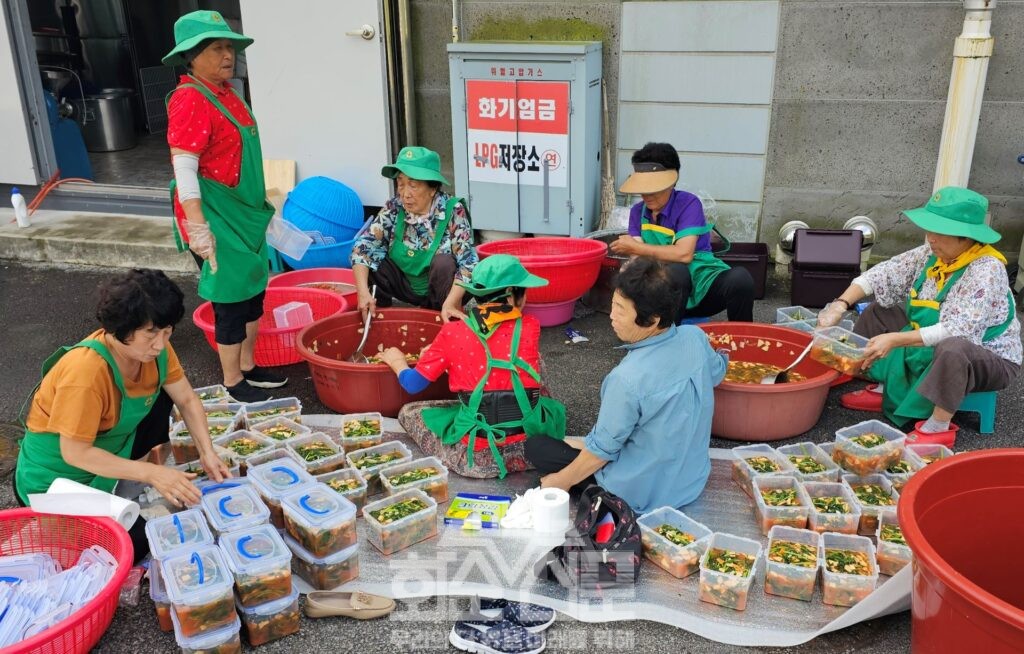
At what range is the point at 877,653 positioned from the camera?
268 cm

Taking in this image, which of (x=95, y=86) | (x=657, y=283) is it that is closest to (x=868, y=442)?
(x=657, y=283)

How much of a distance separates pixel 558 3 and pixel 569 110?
86 cm

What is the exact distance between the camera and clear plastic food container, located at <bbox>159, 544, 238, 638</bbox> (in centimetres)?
252

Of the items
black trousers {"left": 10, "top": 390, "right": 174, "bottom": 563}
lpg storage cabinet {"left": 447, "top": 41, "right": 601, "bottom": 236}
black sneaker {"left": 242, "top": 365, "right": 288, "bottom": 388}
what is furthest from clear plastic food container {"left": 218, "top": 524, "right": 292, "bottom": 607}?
lpg storage cabinet {"left": 447, "top": 41, "right": 601, "bottom": 236}

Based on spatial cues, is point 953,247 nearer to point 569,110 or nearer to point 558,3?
point 569,110

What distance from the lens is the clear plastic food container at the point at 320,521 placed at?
9.35 ft

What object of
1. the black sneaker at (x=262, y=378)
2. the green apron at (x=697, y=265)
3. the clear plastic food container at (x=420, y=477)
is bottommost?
the black sneaker at (x=262, y=378)

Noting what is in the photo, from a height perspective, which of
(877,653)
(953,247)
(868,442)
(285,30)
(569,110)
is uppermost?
(285,30)

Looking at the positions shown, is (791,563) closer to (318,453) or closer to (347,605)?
(347,605)

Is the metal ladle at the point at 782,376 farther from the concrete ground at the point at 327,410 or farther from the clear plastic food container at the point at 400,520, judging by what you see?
the clear plastic food container at the point at 400,520

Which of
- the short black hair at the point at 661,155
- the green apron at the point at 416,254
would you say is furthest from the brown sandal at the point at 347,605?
the short black hair at the point at 661,155

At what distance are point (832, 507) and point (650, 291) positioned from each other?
1122mm

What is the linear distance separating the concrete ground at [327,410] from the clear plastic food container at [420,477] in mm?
536

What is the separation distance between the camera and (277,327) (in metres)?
4.88
